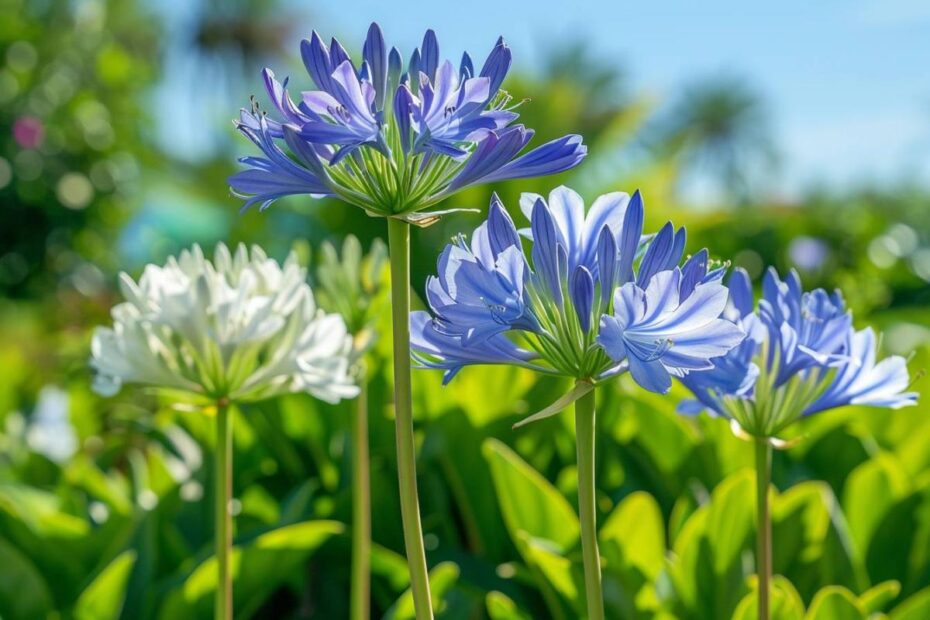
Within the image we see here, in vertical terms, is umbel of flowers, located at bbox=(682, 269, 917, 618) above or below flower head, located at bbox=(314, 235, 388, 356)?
below

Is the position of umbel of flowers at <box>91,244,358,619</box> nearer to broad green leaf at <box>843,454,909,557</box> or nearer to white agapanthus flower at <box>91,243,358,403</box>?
white agapanthus flower at <box>91,243,358,403</box>

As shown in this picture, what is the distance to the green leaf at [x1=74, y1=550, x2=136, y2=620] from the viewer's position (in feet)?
3.89

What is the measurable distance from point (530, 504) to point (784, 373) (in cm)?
53

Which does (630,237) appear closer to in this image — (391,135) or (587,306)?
(587,306)

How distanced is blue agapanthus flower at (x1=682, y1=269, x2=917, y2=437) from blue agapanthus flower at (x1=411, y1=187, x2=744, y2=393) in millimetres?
123

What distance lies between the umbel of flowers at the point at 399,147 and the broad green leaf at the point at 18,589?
88 centimetres

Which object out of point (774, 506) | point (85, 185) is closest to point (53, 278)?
point (85, 185)

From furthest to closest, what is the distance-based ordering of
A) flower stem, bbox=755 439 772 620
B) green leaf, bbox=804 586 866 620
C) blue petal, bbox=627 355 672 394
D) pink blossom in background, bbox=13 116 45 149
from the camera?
pink blossom in background, bbox=13 116 45 149, green leaf, bbox=804 586 866 620, flower stem, bbox=755 439 772 620, blue petal, bbox=627 355 672 394

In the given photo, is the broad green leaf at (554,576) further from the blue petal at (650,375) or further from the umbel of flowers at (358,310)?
the blue petal at (650,375)

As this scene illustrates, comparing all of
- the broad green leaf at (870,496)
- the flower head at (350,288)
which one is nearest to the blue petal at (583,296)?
the flower head at (350,288)

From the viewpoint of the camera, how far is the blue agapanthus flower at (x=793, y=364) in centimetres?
73

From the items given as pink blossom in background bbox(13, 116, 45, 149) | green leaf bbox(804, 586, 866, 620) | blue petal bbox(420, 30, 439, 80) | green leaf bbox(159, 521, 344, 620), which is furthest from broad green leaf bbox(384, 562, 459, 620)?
pink blossom in background bbox(13, 116, 45, 149)

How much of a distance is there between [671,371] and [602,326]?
6 centimetres

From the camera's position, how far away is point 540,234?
0.60 metres
